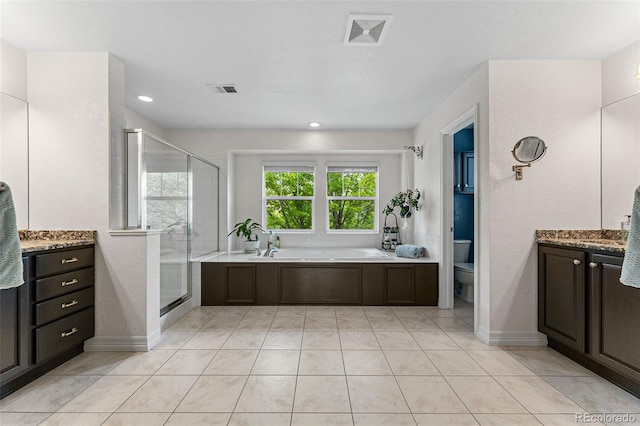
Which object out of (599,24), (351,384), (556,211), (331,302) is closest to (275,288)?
(331,302)

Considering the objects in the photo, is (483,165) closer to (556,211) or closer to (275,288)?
(556,211)

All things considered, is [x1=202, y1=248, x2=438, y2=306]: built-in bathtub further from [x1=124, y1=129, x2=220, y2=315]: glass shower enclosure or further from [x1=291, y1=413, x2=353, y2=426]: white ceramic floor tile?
[x1=291, y1=413, x2=353, y2=426]: white ceramic floor tile

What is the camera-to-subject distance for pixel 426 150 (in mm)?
4113

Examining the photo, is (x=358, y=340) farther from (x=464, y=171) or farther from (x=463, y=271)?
(x=464, y=171)

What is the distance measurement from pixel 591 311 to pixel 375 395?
1.55 metres

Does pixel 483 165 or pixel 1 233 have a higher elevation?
pixel 483 165

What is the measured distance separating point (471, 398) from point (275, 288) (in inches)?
96.0

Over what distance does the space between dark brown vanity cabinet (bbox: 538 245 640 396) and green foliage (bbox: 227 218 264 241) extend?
337 cm

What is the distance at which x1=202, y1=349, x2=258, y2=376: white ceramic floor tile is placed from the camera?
87.7 inches

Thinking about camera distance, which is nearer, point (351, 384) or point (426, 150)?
point (351, 384)

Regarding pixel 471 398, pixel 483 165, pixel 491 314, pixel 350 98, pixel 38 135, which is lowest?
pixel 471 398

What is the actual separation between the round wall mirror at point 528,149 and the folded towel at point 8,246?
3.33 m

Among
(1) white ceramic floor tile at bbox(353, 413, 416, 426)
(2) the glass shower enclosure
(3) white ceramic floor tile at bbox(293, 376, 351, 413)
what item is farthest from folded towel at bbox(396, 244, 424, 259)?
(2) the glass shower enclosure

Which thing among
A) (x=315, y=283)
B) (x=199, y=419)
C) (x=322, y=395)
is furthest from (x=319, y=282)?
(x=199, y=419)
